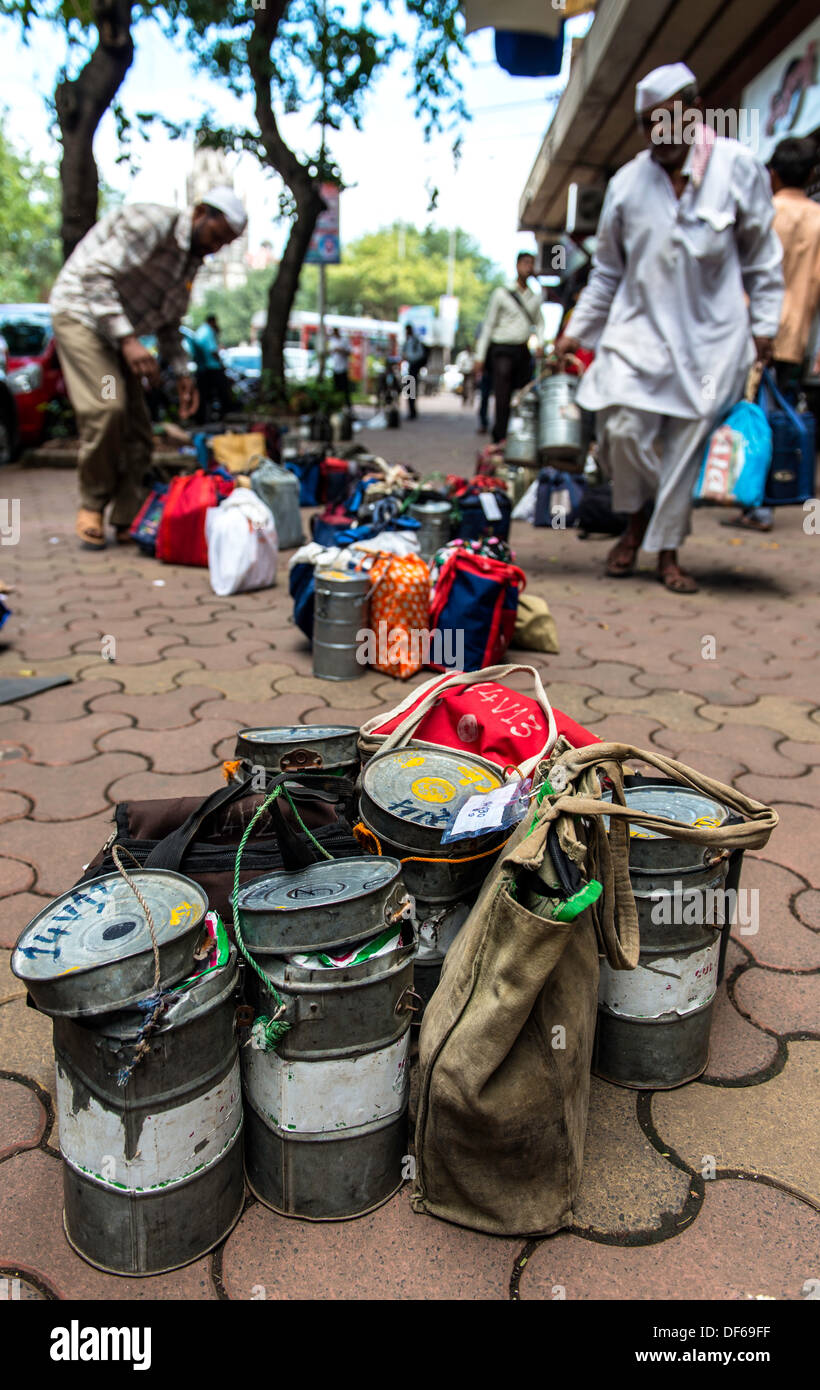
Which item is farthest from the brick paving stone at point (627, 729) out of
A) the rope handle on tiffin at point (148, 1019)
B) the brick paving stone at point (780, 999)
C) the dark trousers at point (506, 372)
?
the dark trousers at point (506, 372)

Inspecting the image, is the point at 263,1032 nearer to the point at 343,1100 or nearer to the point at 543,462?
the point at 343,1100

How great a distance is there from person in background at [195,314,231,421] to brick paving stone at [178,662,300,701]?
→ 932cm

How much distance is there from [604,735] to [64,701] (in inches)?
77.9

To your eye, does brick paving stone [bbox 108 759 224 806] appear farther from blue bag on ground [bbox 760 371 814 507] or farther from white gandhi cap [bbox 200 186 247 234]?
white gandhi cap [bbox 200 186 247 234]

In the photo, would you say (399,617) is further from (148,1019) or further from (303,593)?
(148,1019)

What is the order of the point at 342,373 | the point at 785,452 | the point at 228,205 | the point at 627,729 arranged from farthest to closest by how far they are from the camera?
the point at 342,373 → the point at 228,205 → the point at 785,452 → the point at 627,729

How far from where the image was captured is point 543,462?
6.03 meters

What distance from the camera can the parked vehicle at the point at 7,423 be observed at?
9.71 m

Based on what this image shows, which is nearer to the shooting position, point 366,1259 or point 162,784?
point 366,1259

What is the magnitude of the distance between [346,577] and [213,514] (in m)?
1.83

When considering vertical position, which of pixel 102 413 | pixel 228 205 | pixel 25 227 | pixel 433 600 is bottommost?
pixel 433 600

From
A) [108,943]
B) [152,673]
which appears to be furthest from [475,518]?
[108,943]

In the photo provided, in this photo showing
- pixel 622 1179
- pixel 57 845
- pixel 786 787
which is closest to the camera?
pixel 622 1179

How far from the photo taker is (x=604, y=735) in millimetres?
3088
